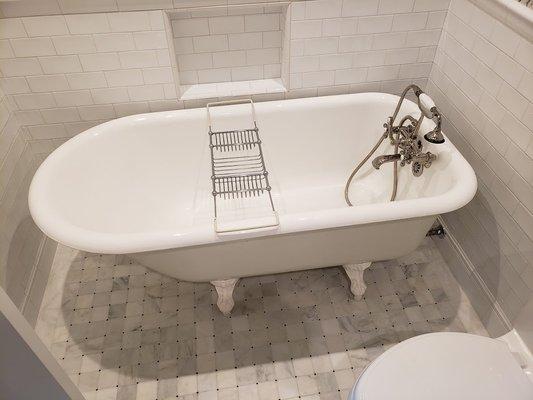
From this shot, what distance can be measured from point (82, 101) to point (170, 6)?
604 mm

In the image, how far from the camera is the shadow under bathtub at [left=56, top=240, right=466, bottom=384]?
1.69 metres

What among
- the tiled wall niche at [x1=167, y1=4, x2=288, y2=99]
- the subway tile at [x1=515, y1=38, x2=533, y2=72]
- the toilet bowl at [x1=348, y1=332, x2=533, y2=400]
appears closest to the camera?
the toilet bowl at [x1=348, y1=332, x2=533, y2=400]

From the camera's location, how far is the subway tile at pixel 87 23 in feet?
5.37

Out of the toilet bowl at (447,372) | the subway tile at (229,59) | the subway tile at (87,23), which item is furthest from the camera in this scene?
the subway tile at (229,59)

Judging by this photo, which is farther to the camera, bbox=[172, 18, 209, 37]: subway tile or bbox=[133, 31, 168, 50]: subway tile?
bbox=[172, 18, 209, 37]: subway tile

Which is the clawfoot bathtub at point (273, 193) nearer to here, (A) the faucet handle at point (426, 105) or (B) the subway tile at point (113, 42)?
(A) the faucet handle at point (426, 105)

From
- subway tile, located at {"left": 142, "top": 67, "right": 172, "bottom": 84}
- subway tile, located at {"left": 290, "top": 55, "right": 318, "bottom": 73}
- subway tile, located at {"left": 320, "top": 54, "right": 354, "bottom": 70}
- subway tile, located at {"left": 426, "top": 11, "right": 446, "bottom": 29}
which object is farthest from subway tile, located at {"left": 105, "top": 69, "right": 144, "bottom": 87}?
subway tile, located at {"left": 426, "top": 11, "right": 446, "bottom": 29}

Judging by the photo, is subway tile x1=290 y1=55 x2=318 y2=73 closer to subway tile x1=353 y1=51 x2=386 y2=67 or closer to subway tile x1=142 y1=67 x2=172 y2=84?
subway tile x1=353 y1=51 x2=386 y2=67

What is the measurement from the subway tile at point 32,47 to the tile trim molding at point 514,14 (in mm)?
1769

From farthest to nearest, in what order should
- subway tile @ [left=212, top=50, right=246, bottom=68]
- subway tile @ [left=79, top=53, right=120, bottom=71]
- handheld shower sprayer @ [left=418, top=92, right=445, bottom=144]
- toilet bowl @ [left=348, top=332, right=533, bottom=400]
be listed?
subway tile @ [left=212, top=50, right=246, bottom=68] < subway tile @ [left=79, top=53, right=120, bottom=71] < handheld shower sprayer @ [left=418, top=92, right=445, bottom=144] < toilet bowl @ [left=348, top=332, right=533, bottom=400]

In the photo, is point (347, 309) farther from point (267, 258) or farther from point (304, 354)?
point (267, 258)

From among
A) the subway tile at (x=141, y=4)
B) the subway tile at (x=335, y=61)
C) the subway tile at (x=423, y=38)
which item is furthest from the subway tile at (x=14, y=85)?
the subway tile at (x=423, y=38)

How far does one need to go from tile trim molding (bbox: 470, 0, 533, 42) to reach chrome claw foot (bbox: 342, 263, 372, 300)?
3.42 feet

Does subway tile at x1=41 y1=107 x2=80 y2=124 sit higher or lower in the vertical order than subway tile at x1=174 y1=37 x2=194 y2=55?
lower
